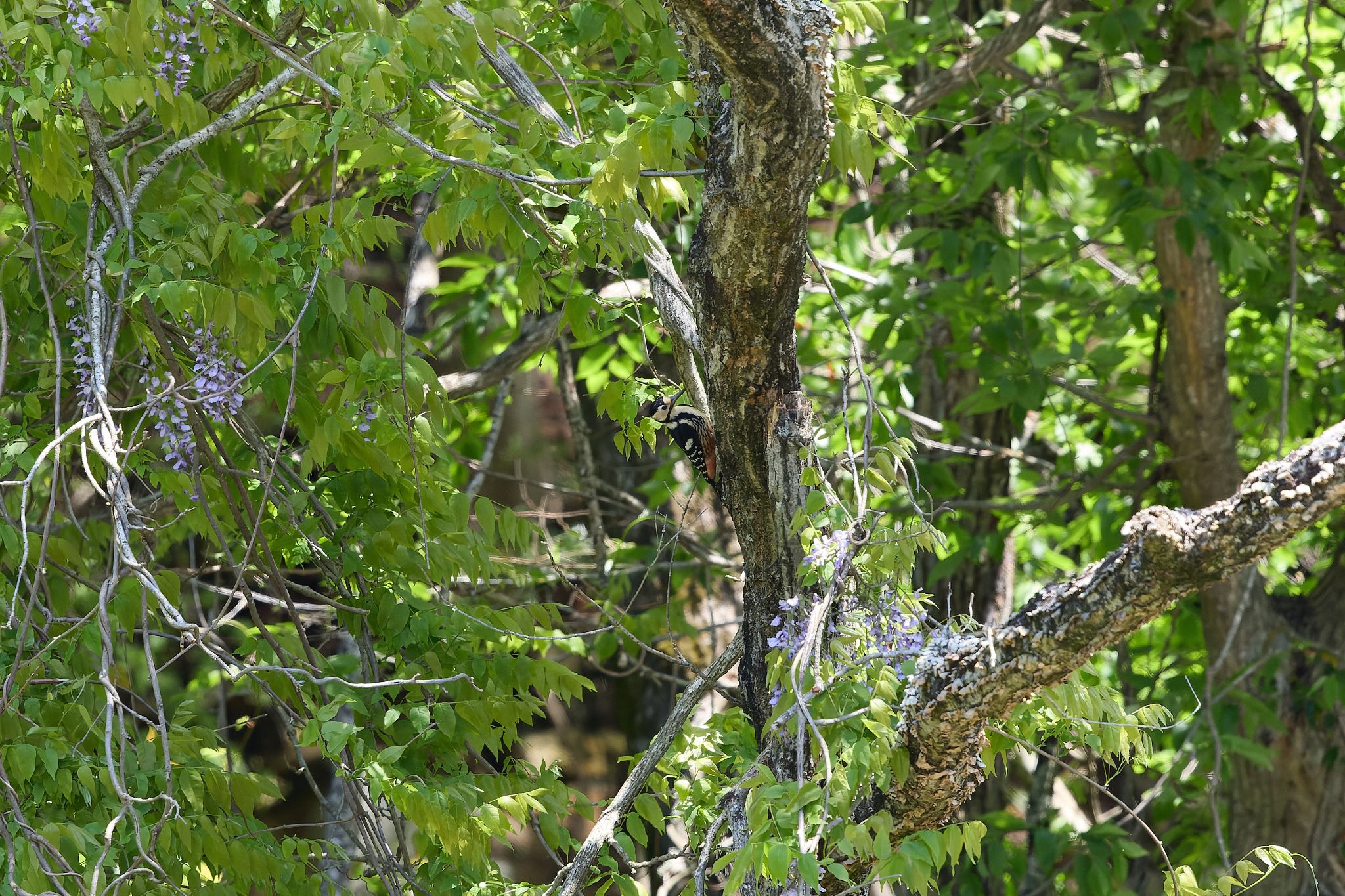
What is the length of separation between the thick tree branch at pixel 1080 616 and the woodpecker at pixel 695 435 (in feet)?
1.66

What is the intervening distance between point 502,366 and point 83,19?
161cm

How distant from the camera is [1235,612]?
12.1ft

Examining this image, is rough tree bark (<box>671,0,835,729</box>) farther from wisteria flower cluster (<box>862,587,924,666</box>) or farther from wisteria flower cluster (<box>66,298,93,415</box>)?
wisteria flower cluster (<box>66,298,93,415</box>)

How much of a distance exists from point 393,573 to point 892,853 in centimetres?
120

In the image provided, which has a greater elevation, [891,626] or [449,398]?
[449,398]

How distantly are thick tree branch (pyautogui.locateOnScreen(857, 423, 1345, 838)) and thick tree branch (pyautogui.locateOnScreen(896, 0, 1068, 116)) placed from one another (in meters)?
2.00

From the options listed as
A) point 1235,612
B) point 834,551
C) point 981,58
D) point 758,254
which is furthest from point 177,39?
point 1235,612

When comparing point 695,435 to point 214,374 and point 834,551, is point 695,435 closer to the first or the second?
Answer: point 834,551

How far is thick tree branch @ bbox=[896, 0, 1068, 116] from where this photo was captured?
3.29m

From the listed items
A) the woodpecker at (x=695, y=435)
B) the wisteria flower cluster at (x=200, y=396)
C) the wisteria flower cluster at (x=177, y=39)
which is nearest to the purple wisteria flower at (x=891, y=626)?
the woodpecker at (x=695, y=435)

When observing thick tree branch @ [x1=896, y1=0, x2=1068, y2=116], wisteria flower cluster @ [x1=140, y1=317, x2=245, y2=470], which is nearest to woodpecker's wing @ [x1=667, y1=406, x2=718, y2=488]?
wisteria flower cluster @ [x1=140, y1=317, x2=245, y2=470]

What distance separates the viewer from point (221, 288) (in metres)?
1.92

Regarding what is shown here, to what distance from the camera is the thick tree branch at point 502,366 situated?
3.32 m

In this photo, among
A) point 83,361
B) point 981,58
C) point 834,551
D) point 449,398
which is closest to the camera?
point 834,551
